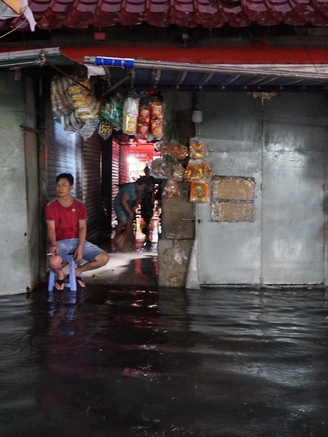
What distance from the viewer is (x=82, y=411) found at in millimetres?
4238

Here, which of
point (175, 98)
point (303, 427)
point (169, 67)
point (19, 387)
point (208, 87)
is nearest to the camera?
point (303, 427)

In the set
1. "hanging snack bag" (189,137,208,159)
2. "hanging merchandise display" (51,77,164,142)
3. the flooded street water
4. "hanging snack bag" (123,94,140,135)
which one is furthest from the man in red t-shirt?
"hanging snack bag" (189,137,208,159)

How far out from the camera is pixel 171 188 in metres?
8.55

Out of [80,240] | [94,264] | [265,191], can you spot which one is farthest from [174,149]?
[94,264]

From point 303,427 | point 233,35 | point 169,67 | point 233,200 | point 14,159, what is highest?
point 233,35

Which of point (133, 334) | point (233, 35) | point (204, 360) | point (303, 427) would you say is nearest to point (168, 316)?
point (133, 334)

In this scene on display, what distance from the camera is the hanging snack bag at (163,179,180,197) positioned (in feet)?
28.1

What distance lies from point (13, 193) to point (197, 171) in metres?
2.95

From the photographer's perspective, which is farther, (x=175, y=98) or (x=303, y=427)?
(x=175, y=98)

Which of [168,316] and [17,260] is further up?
[17,260]

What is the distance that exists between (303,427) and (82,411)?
178 centimetres

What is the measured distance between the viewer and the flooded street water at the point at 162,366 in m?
4.08

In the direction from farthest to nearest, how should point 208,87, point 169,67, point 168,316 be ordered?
point 208,87
point 168,316
point 169,67

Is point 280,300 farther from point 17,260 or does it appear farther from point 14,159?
point 14,159
